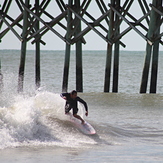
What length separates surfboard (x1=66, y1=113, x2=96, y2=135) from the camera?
1158cm

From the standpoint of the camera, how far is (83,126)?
38.8 ft

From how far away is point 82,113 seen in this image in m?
13.3

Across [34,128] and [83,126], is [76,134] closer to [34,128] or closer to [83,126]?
[83,126]

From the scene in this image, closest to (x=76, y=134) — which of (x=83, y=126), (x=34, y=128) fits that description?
(x=83, y=126)

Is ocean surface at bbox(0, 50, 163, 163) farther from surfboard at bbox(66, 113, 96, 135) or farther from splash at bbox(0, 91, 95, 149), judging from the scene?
surfboard at bbox(66, 113, 96, 135)

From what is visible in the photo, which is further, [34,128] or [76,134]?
[76,134]

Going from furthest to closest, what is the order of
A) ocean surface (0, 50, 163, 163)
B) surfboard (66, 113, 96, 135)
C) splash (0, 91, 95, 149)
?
surfboard (66, 113, 96, 135)
splash (0, 91, 95, 149)
ocean surface (0, 50, 163, 163)

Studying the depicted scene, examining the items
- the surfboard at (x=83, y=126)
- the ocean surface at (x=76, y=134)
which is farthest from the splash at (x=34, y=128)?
the surfboard at (x=83, y=126)

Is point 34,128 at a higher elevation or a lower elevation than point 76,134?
higher

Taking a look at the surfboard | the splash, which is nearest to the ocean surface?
the splash

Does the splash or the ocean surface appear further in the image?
the splash

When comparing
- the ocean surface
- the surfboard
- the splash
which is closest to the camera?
the ocean surface

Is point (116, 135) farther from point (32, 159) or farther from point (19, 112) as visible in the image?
point (32, 159)

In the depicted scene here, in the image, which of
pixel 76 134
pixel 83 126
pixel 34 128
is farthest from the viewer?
pixel 83 126
